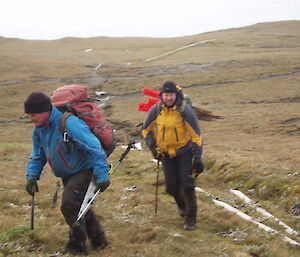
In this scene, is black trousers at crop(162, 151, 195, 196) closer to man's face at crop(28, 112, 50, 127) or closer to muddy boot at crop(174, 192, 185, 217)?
muddy boot at crop(174, 192, 185, 217)

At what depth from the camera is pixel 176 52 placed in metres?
117

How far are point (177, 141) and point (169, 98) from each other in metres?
1.00

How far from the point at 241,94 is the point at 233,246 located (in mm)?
47717

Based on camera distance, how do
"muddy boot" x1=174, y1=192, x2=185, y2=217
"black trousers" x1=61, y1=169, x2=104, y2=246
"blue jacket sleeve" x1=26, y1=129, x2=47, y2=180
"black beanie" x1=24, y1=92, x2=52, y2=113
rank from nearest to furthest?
1. "black beanie" x1=24, y1=92, x2=52, y2=113
2. "black trousers" x1=61, y1=169, x2=104, y2=246
3. "blue jacket sleeve" x1=26, y1=129, x2=47, y2=180
4. "muddy boot" x1=174, y1=192, x2=185, y2=217

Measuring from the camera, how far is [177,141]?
8.76m

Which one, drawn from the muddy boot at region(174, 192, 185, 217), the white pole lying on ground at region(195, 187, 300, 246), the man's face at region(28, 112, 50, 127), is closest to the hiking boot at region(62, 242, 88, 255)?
the man's face at region(28, 112, 50, 127)

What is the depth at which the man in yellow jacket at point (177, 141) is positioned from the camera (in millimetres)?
8539

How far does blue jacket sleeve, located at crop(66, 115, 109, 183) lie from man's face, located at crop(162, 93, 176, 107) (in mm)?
2837

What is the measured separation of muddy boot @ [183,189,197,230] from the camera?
352 inches

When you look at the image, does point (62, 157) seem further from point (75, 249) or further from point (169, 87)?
point (169, 87)

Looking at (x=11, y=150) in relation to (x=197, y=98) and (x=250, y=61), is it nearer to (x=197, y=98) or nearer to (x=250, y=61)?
(x=197, y=98)

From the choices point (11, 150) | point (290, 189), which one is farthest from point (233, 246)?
point (11, 150)

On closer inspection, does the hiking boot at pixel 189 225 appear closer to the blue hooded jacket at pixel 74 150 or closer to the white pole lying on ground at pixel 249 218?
the white pole lying on ground at pixel 249 218

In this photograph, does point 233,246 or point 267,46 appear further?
point 267,46
